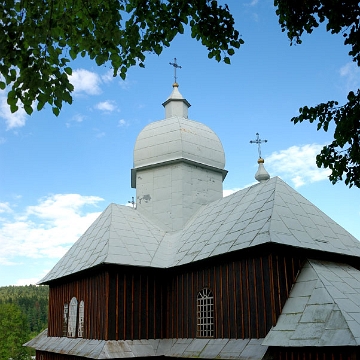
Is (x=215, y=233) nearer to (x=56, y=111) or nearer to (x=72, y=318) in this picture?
(x=72, y=318)

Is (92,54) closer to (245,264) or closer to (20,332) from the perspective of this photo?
(245,264)

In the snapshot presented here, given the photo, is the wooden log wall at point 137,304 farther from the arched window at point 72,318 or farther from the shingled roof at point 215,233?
the arched window at point 72,318

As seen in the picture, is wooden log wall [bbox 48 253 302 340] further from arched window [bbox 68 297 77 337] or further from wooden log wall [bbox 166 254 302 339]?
arched window [bbox 68 297 77 337]

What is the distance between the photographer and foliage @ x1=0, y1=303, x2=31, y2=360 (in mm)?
44531

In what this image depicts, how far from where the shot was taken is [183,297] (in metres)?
15.5

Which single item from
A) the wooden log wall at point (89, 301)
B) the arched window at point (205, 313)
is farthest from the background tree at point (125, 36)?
the wooden log wall at point (89, 301)

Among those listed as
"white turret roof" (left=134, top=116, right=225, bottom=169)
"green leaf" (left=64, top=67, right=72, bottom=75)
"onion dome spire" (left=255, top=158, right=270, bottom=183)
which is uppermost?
"white turret roof" (left=134, top=116, right=225, bottom=169)

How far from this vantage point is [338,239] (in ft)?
47.0

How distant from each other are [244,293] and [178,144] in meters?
9.41

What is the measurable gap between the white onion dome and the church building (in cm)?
6

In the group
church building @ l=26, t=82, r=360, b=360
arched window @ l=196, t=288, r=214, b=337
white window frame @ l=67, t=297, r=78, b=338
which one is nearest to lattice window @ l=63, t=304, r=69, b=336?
church building @ l=26, t=82, r=360, b=360

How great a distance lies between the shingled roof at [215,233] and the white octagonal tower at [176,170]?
0.66 meters

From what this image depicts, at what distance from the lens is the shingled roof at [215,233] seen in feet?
43.6

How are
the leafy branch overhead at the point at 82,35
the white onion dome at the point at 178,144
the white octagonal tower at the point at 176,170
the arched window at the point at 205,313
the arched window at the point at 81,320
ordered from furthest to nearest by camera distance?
the white onion dome at the point at 178,144 → the white octagonal tower at the point at 176,170 → the arched window at the point at 81,320 → the arched window at the point at 205,313 → the leafy branch overhead at the point at 82,35
